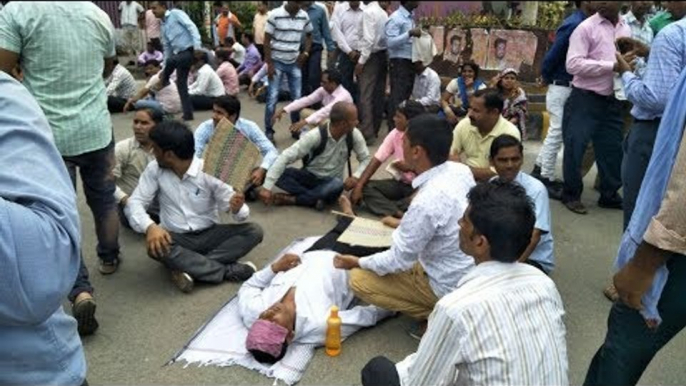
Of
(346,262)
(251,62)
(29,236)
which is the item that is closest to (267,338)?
(346,262)

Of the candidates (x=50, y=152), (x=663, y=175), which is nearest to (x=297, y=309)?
(x=663, y=175)

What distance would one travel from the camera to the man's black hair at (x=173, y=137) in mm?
3551

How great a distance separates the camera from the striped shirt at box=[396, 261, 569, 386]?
5.17 feet

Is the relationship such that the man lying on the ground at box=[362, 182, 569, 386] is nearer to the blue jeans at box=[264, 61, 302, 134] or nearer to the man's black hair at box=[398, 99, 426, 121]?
the man's black hair at box=[398, 99, 426, 121]

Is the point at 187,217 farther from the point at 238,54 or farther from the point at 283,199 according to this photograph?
the point at 238,54

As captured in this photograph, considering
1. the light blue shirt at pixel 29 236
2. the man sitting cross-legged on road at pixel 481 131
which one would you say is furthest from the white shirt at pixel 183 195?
the light blue shirt at pixel 29 236

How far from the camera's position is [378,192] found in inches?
203

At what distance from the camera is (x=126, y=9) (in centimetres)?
1299

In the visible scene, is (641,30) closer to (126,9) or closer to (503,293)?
(503,293)

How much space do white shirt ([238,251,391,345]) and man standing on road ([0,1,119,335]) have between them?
87cm

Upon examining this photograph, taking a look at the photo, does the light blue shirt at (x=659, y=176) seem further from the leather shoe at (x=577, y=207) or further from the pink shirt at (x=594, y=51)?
the leather shoe at (x=577, y=207)

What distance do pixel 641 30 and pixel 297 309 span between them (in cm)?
572

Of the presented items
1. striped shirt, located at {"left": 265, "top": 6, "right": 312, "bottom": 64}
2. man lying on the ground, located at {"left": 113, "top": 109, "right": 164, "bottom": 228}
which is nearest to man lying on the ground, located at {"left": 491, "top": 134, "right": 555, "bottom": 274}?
man lying on the ground, located at {"left": 113, "top": 109, "right": 164, "bottom": 228}

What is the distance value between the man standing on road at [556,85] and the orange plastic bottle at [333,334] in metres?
3.09
